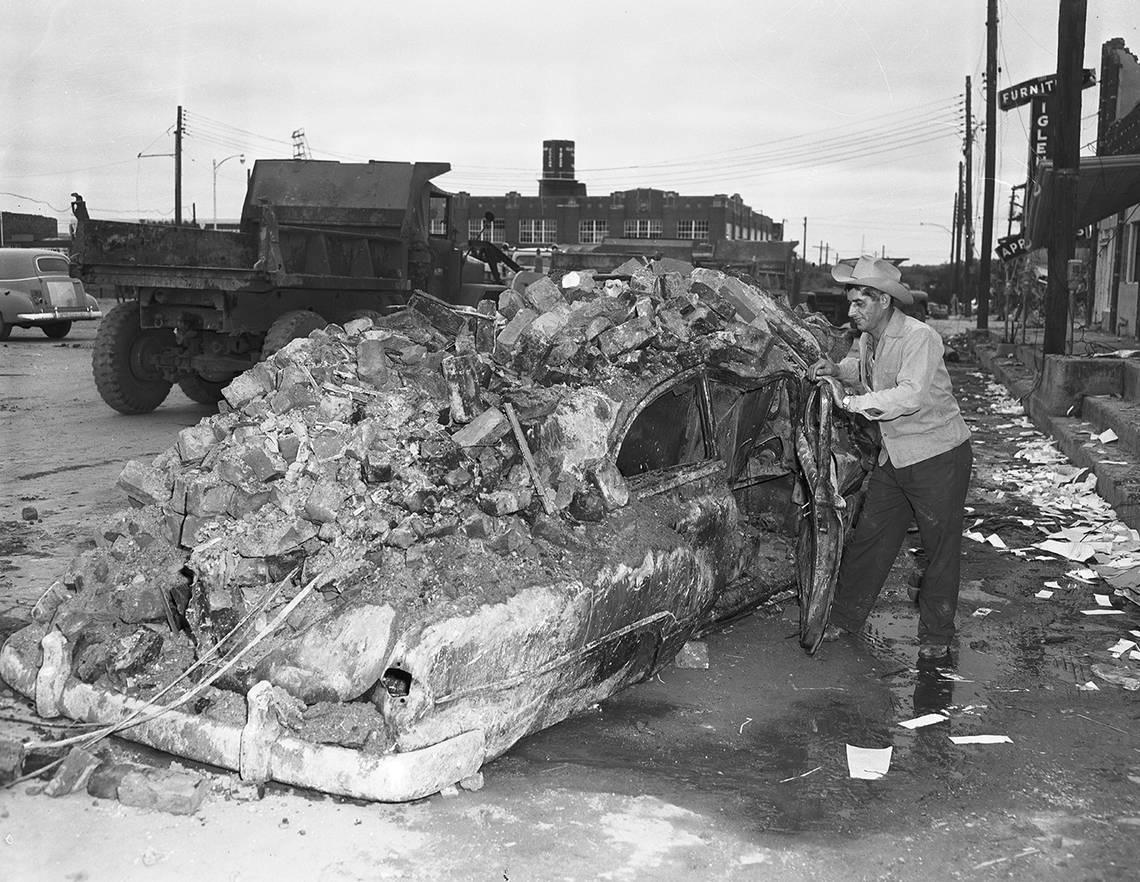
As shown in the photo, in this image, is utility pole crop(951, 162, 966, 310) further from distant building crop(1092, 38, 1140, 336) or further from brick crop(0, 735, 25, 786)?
brick crop(0, 735, 25, 786)

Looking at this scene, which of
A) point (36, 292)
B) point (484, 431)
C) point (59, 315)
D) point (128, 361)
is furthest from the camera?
point (59, 315)

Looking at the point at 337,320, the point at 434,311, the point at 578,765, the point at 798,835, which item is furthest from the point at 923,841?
the point at 337,320

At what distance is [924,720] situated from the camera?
471cm

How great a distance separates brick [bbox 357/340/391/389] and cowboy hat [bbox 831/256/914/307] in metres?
2.19

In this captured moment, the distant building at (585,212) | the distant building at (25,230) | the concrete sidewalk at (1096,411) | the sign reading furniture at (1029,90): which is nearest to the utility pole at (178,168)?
the distant building at (25,230)

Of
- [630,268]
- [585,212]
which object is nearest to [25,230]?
[585,212]

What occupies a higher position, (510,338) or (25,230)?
(25,230)

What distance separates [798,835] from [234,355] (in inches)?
404

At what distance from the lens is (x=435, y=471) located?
14.3ft

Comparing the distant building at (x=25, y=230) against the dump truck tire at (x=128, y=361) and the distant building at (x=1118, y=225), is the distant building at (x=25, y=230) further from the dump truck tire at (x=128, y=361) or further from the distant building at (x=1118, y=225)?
the distant building at (x=1118, y=225)

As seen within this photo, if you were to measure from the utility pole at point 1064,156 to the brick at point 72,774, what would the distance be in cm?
1243

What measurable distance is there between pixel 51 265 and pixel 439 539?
21685 millimetres

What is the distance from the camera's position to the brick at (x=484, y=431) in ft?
14.5

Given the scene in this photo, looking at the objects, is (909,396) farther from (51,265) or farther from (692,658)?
(51,265)
